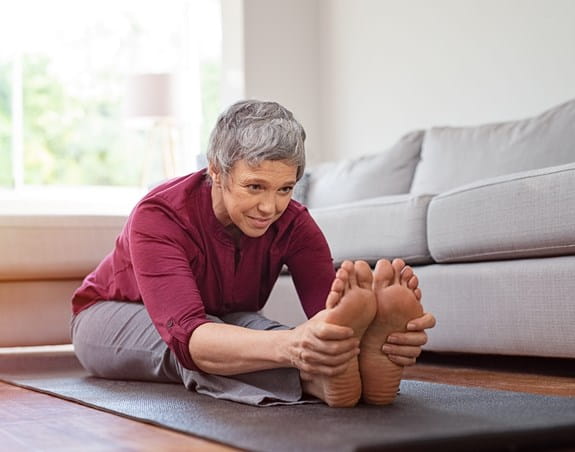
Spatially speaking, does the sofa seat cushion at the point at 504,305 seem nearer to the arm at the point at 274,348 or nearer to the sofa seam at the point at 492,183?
the sofa seam at the point at 492,183

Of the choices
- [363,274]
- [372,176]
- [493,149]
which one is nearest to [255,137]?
[363,274]

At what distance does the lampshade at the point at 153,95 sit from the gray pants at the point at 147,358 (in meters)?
3.55

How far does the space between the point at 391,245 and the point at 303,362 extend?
139 centimetres

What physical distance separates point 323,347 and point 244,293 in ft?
2.04

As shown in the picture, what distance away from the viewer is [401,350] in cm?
170

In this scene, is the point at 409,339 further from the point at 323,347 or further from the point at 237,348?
the point at 237,348

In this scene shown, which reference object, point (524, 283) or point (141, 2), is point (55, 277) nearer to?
point (524, 283)

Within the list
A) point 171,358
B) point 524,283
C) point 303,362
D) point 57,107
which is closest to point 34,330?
point 171,358

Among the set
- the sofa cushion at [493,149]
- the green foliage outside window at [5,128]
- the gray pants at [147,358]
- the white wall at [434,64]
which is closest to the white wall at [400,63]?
the white wall at [434,64]

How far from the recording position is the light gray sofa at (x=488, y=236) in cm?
242

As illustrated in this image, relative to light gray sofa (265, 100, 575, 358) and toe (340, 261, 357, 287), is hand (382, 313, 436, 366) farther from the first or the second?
light gray sofa (265, 100, 575, 358)

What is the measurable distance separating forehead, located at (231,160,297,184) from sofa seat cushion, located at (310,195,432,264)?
1.10 meters

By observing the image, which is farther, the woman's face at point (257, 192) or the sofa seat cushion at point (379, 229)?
the sofa seat cushion at point (379, 229)

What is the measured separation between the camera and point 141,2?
6578mm
